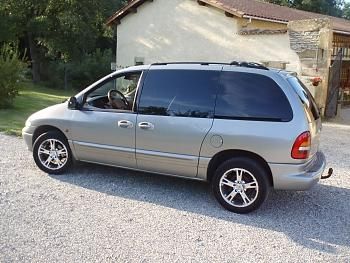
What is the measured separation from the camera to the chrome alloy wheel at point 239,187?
196 inches

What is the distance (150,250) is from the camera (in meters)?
3.98

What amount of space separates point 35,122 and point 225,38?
35.8ft

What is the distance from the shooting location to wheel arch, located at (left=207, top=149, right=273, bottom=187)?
4941 mm

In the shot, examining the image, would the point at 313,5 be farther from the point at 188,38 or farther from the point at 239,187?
the point at 239,187

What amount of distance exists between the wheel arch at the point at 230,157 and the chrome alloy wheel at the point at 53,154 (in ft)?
7.51

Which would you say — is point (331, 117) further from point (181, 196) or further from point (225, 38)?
point (181, 196)

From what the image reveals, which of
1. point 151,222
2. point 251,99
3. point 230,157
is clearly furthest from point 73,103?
point 251,99

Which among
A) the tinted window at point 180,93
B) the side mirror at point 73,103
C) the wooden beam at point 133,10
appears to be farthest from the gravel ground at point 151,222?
the wooden beam at point 133,10

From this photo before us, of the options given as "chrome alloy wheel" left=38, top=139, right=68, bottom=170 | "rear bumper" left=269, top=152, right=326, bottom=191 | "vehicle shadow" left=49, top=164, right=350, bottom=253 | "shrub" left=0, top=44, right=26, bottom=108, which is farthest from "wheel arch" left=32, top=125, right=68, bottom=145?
"shrub" left=0, top=44, right=26, bottom=108

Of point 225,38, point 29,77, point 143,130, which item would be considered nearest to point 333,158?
point 143,130

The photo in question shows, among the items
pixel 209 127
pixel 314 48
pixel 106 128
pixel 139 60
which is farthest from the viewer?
pixel 139 60

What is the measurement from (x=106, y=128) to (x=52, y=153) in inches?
42.9

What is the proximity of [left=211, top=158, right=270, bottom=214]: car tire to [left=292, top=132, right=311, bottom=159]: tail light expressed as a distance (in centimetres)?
43

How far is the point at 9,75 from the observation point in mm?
13055
